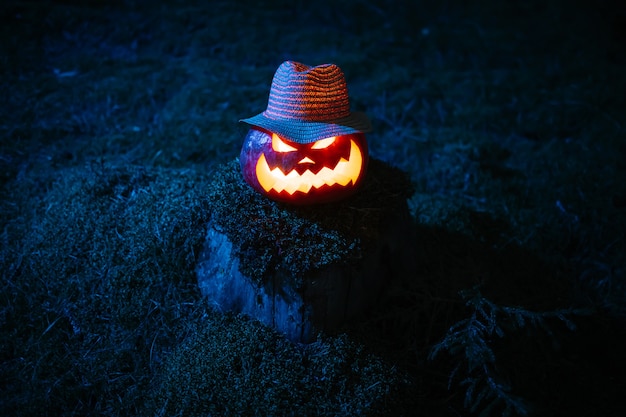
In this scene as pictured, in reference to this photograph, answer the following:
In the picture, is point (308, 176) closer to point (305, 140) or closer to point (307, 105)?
point (305, 140)

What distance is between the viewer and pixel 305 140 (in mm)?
3100

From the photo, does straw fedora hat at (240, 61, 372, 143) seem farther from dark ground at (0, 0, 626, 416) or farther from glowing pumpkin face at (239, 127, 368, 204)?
dark ground at (0, 0, 626, 416)

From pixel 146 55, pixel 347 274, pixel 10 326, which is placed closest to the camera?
pixel 347 274

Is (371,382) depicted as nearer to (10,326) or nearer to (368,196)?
(368,196)

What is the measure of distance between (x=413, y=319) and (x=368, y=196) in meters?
1.03

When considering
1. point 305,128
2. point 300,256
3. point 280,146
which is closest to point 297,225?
point 300,256

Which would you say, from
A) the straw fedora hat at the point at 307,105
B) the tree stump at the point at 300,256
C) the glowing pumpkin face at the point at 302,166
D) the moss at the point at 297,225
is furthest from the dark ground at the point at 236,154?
the straw fedora hat at the point at 307,105

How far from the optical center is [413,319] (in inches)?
137

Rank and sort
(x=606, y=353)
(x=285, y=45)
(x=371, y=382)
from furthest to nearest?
(x=285, y=45), (x=606, y=353), (x=371, y=382)

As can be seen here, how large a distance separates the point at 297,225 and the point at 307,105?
86 cm

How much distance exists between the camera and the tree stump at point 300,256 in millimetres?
3184

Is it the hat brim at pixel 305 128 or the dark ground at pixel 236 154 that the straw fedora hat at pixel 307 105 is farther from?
the dark ground at pixel 236 154

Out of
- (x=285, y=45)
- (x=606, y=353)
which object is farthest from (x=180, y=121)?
(x=606, y=353)

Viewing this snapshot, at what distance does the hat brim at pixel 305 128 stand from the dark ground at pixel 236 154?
Answer: 938mm
